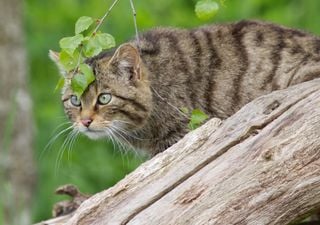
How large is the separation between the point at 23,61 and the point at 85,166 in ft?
4.68

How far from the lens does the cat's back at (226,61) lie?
6340 mm

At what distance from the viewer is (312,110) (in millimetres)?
5168

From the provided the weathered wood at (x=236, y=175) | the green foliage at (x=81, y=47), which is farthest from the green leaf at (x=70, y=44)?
the weathered wood at (x=236, y=175)

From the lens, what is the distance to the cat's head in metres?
6.31

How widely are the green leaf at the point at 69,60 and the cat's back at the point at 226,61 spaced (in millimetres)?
1428

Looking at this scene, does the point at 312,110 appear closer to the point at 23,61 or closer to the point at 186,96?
the point at 186,96

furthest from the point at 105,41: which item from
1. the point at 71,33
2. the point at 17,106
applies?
the point at 71,33

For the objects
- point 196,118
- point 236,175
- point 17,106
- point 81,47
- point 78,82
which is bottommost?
point 236,175

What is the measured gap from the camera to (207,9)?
482 cm

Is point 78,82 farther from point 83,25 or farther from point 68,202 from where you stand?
point 68,202

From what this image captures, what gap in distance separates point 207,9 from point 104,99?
1.66 m

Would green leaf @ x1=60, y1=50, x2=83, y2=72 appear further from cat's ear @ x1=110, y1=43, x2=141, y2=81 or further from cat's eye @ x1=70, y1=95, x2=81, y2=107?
cat's eye @ x1=70, y1=95, x2=81, y2=107

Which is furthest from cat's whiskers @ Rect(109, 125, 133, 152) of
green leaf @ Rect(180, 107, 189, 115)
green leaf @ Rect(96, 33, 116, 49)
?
green leaf @ Rect(96, 33, 116, 49)

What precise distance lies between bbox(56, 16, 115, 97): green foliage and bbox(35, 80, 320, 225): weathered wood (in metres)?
0.62
